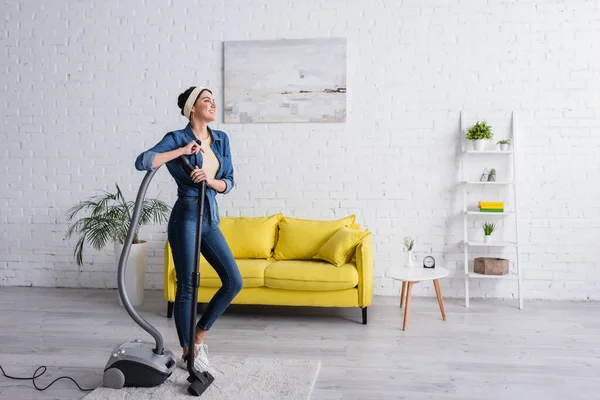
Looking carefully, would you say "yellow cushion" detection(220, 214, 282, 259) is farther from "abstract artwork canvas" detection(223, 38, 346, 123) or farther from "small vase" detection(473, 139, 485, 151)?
"small vase" detection(473, 139, 485, 151)

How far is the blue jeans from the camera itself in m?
2.92

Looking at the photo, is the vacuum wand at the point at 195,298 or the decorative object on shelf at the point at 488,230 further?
the decorative object on shelf at the point at 488,230

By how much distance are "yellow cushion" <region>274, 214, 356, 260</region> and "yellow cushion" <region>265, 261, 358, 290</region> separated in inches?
14.8

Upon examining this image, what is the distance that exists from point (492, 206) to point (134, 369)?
3.31 m

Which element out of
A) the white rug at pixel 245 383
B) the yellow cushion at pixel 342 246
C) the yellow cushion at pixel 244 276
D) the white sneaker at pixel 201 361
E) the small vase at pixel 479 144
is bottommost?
the white rug at pixel 245 383

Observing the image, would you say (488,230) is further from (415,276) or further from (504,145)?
(415,276)

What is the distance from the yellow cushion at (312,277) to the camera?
13.6 ft

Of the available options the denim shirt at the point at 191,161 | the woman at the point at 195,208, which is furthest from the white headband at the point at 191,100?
the denim shirt at the point at 191,161

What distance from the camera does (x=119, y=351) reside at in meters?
2.89

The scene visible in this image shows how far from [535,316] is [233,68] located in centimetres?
343

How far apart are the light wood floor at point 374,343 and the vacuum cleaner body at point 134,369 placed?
0.18 metres

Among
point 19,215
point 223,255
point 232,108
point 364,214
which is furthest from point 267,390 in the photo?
point 19,215

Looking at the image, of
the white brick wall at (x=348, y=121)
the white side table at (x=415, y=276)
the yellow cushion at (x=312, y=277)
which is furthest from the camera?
the white brick wall at (x=348, y=121)

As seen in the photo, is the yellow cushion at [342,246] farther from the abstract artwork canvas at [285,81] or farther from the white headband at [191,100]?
the white headband at [191,100]
